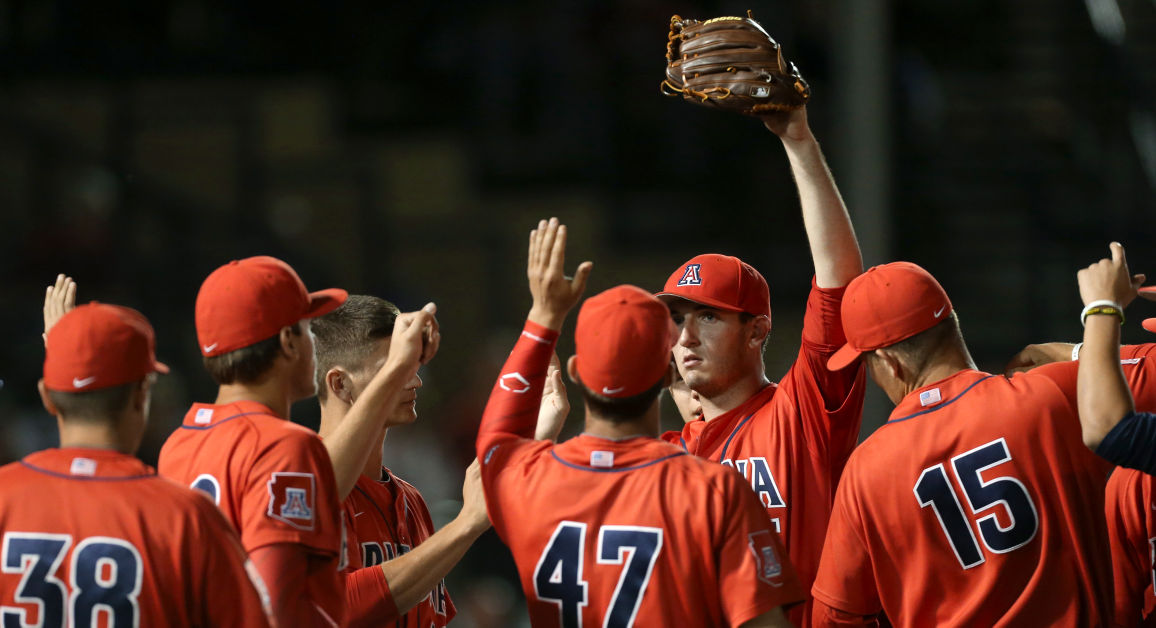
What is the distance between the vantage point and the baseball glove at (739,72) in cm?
347

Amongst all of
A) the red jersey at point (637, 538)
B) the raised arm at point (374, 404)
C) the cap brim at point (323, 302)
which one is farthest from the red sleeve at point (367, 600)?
the cap brim at point (323, 302)

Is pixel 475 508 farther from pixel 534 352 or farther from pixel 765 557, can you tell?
pixel 765 557

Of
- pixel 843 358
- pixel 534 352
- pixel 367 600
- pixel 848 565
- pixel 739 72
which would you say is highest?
pixel 739 72

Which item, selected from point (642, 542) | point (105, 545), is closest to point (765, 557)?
point (642, 542)

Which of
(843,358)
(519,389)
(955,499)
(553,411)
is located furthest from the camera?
(553,411)

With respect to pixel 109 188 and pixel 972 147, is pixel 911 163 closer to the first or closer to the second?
pixel 972 147

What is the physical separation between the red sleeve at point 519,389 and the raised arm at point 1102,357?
1224mm

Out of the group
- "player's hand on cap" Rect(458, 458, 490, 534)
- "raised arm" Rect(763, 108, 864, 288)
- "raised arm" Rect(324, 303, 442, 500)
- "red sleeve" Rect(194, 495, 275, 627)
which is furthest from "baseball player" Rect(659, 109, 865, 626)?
"red sleeve" Rect(194, 495, 275, 627)

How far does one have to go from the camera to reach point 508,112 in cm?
1080

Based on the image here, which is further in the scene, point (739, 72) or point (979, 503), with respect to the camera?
point (739, 72)

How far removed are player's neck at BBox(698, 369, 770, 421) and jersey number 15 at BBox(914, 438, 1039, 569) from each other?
0.86 meters

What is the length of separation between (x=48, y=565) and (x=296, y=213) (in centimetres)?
826

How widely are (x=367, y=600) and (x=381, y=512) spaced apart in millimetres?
410

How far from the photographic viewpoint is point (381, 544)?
3486 millimetres
